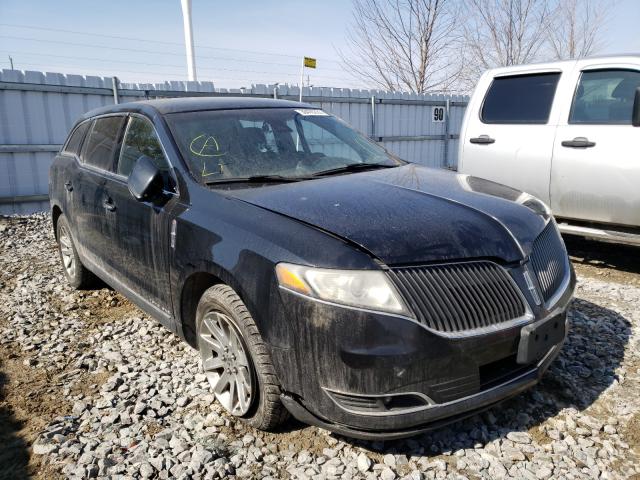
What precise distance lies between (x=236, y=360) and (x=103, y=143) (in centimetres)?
235

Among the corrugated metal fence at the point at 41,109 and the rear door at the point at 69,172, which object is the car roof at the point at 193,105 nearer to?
the rear door at the point at 69,172

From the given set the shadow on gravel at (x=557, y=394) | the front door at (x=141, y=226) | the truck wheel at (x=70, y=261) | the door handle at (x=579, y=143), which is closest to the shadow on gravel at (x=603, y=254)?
the door handle at (x=579, y=143)

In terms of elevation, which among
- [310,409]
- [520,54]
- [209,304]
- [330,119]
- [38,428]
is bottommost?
[38,428]

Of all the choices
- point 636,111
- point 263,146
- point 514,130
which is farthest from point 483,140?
point 263,146

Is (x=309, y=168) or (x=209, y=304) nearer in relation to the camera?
(x=209, y=304)

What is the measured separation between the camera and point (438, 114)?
46.8 feet

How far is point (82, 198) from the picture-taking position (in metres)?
4.10

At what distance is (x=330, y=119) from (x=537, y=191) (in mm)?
2509

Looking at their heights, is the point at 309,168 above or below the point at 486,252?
above

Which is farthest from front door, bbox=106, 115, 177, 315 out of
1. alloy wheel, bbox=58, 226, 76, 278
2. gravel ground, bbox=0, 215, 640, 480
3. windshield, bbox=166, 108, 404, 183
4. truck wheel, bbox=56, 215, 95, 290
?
alloy wheel, bbox=58, 226, 76, 278

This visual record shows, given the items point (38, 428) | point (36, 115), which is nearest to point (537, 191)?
point (38, 428)

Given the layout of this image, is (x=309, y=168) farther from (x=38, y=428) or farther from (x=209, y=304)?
(x=38, y=428)

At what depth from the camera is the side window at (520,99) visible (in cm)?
520

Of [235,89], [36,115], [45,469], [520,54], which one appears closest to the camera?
[45,469]
